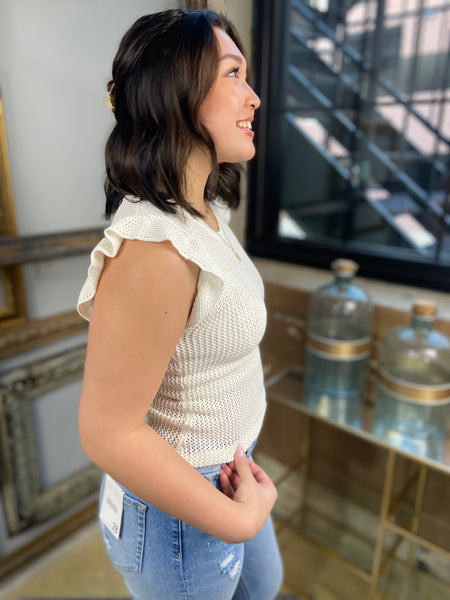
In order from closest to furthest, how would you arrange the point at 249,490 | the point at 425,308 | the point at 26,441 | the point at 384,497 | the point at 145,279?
1. the point at 145,279
2. the point at 249,490
3. the point at 425,308
4. the point at 384,497
5. the point at 26,441

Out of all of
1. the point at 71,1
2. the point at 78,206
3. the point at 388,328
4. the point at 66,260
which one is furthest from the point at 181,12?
the point at 388,328

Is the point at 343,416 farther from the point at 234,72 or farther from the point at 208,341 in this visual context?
the point at 234,72

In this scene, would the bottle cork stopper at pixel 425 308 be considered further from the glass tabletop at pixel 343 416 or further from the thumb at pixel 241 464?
the thumb at pixel 241 464

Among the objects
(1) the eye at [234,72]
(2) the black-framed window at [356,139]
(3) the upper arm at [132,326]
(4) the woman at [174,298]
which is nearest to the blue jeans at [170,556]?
(4) the woman at [174,298]

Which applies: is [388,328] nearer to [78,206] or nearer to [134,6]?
[78,206]

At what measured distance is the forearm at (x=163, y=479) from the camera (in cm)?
47

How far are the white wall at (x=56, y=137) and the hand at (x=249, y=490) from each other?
0.45 metres

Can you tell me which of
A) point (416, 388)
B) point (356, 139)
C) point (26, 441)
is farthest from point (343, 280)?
point (26, 441)

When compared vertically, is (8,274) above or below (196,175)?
below

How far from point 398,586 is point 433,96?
1.43 metres

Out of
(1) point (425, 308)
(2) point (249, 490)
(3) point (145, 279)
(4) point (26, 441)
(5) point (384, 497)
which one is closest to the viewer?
(3) point (145, 279)

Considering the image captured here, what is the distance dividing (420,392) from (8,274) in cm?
106

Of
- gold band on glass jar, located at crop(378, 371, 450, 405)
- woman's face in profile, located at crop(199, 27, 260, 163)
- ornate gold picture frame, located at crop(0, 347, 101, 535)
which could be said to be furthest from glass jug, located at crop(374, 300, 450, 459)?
ornate gold picture frame, located at crop(0, 347, 101, 535)

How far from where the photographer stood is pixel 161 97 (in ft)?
1.49
